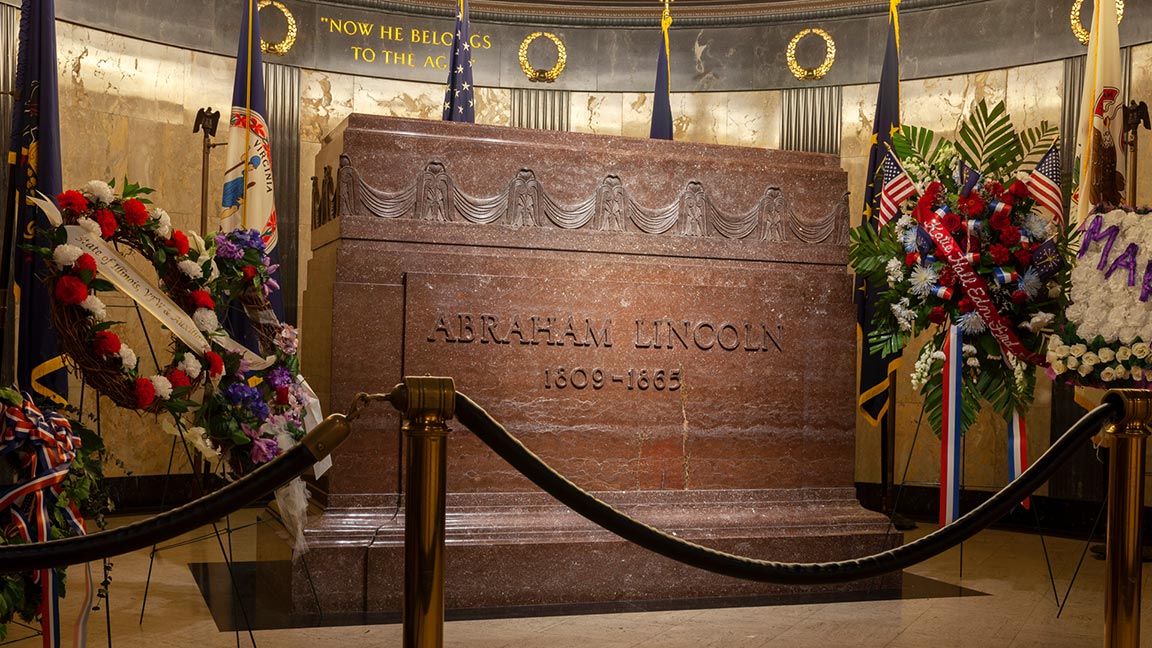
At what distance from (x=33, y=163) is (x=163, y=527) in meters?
4.58

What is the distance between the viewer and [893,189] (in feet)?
22.4

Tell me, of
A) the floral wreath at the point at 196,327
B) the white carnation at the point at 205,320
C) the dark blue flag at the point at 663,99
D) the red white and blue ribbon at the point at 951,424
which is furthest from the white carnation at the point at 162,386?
the dark blue flag at the point at 663,99

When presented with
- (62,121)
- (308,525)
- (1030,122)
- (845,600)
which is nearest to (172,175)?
(62,121)

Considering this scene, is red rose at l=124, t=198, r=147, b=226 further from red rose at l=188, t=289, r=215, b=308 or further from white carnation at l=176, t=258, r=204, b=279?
red rose at l=188, t=289, r=215, b=308

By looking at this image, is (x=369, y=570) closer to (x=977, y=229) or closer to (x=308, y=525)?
(x=308, y=525)

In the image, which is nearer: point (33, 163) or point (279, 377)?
point (279, 377)

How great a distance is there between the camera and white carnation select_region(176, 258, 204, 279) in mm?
4586

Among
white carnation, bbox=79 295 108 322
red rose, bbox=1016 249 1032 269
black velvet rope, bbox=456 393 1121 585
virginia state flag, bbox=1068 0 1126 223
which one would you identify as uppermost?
virginia state flag, bbox=1068 0 1126 223

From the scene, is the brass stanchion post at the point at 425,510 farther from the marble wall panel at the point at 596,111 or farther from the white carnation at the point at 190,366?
the marble wall panel at the point at 596,111

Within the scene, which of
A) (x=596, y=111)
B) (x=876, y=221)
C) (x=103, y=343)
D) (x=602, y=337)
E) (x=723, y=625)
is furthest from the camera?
(x=596, y=111)

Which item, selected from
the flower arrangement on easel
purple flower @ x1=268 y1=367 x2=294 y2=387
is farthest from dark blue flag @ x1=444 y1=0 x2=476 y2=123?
purple flower @ x1=268 y1=367 x2=294 y2=387

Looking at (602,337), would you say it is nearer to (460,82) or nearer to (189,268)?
(189,268)

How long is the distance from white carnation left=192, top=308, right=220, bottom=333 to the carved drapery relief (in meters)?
1.16

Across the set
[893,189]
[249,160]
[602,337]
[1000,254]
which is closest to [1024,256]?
[1000,254]
